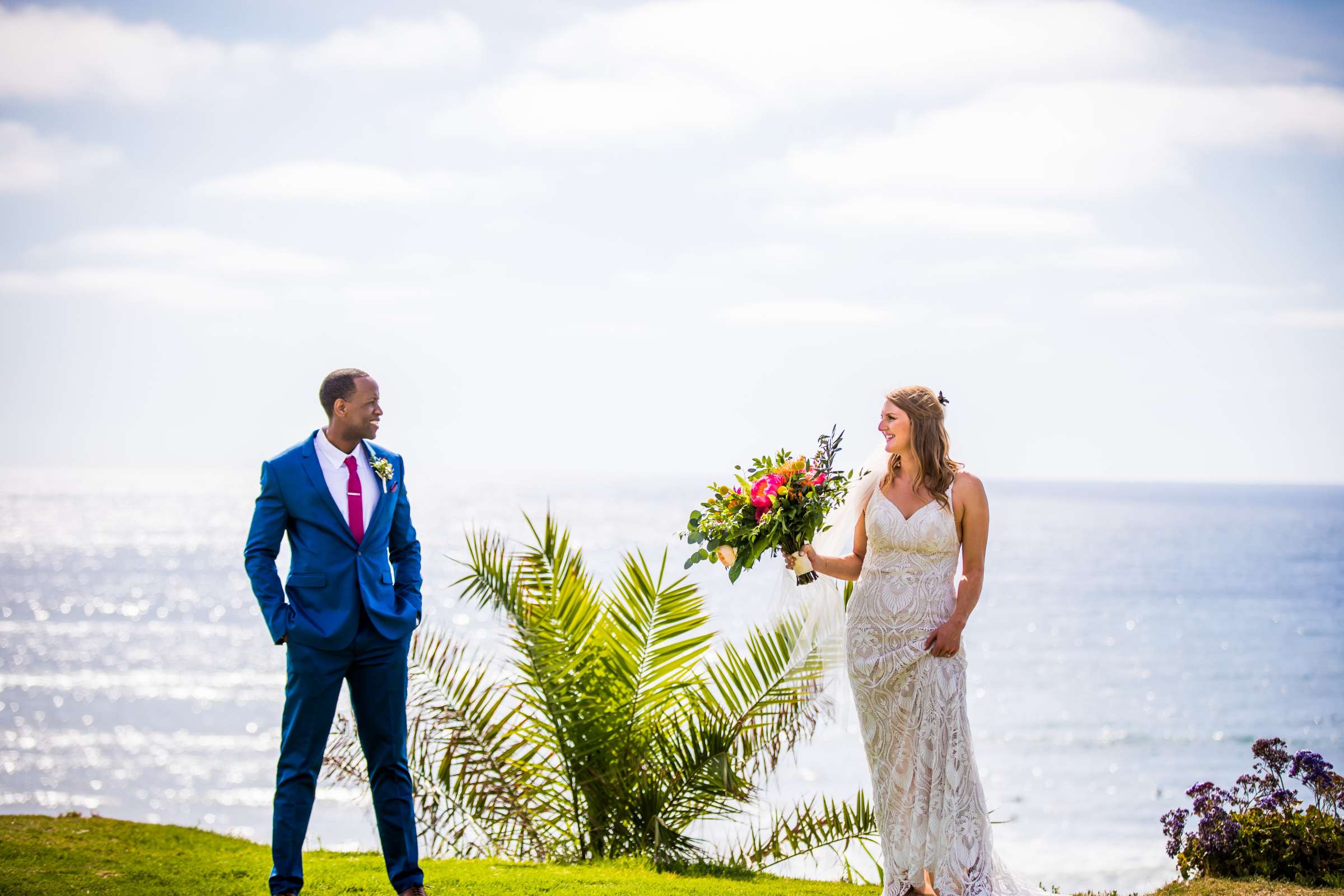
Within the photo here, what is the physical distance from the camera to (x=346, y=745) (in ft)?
25.1

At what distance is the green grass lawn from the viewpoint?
19.0 feet

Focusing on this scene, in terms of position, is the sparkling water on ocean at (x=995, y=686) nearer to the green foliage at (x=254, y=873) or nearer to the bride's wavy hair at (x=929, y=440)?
the green foliage at (x=254, y=873)

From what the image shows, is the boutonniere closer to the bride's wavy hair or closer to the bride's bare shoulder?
the bride's wavy hair

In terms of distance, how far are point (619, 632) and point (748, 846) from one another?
1915 millimetres

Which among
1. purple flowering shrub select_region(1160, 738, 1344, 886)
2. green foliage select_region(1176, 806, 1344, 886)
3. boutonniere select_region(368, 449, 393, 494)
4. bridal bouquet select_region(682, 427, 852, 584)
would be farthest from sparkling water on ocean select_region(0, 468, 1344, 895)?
green foliage select_region(1176, 806, 1344, 886)

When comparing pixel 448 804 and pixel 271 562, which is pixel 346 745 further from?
pixel 271 562

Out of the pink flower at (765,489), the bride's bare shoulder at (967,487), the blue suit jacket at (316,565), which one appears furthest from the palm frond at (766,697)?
the blue suit jacket at (316,565)

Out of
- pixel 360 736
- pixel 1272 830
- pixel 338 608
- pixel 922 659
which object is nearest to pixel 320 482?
pixel 338 608

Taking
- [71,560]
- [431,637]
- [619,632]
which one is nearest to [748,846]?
[619,632]

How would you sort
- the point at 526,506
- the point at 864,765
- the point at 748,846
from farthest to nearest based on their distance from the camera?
the point at 526,506
the point at 864,765
the point at 748,846

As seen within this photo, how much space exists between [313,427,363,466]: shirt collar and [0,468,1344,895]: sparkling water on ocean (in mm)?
1707

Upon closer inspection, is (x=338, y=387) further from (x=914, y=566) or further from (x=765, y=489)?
(x=914, y=566)

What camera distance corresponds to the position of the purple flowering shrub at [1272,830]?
5941mm

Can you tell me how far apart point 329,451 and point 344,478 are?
5.7 inches
